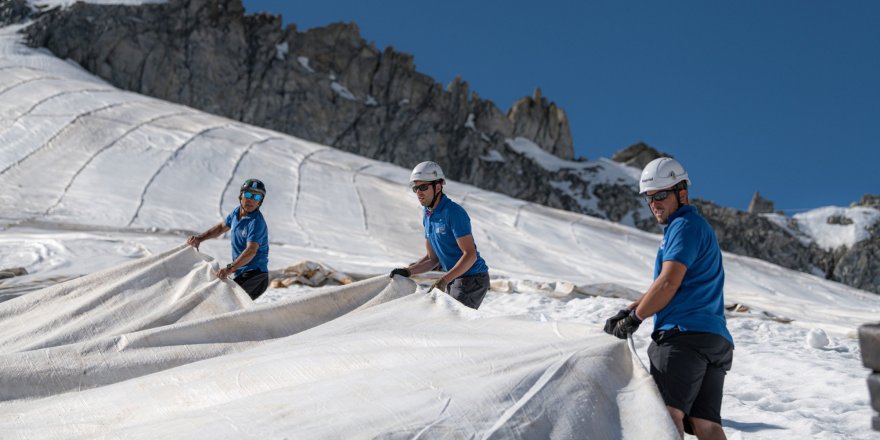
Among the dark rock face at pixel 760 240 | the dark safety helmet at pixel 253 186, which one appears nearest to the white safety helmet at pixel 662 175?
the dark safety helmet at pixel 253 186

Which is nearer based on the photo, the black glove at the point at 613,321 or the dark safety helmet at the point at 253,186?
the black glove at the point at 613,321

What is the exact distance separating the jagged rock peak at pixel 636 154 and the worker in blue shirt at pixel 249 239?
203 ft

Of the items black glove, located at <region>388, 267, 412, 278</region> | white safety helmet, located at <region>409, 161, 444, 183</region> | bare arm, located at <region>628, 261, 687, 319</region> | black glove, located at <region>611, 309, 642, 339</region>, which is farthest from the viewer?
black glove, located at <region>388, 267, 412, 278</region>

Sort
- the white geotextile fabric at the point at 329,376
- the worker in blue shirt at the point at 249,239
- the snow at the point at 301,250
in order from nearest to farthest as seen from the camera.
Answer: the white geotextile fabric at the point at 329,376 < the snow at the point at 301,250 < the worker in blue shirt at the point at 249,239

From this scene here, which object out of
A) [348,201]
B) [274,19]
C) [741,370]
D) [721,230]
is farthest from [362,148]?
[741,370]

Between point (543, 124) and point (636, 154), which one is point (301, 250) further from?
point (636, 154)

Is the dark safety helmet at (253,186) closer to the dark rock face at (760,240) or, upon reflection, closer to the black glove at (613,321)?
the black glove at (613,321)

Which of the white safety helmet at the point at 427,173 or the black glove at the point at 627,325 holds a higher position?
the white safety helmet at the point at 427,173

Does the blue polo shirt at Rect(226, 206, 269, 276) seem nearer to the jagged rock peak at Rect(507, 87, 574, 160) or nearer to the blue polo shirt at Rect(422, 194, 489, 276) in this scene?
the blue polo shirt at Rect(422, 194, 489, 276)

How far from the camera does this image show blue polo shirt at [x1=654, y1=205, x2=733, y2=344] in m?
2.69

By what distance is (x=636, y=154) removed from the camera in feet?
217

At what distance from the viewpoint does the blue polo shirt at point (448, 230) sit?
4.32 m

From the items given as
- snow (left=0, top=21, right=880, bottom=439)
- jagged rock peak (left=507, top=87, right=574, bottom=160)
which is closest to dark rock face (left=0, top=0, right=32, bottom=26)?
snow (left=0, top=21, right=880, bottom=439)

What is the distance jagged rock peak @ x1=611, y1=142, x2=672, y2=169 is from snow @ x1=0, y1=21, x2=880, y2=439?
50.4 metres
